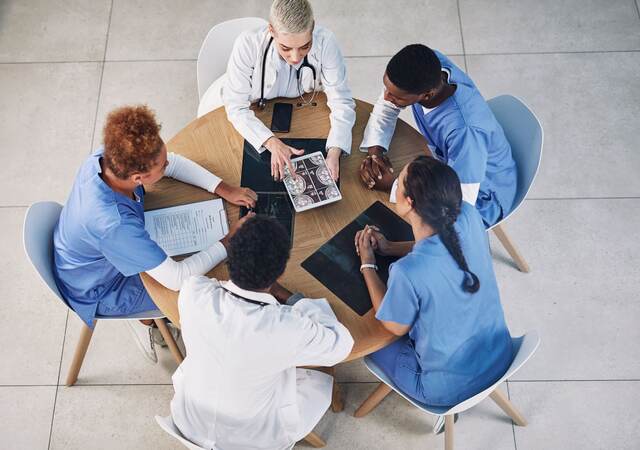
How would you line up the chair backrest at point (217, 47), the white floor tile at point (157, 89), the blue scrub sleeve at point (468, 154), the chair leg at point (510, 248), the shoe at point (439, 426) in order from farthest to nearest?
the white floor tile at point (157, 89), the chair leg at point (510, 248), the chair backrest at point (217, 47), the shoe at point (439, 426), the blue scrub sleeve at point (468, 154)

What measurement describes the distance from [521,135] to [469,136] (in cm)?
35

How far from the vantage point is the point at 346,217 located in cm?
202

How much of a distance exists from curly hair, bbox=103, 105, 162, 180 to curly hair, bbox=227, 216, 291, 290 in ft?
1.24

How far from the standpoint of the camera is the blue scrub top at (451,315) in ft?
5.61

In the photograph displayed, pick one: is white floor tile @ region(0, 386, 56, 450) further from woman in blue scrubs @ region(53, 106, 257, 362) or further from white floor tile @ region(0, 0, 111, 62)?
white floor tile @ region(0, 0, 111, 62)

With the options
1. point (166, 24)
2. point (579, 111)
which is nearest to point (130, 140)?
point (166, 24)

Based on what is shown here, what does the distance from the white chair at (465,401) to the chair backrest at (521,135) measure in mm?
609

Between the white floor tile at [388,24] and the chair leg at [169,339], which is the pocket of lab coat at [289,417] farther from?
the white floor tile at [388,24]

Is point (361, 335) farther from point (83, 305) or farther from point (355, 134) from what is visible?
point (83, 305)

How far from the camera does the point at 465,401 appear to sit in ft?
5.78

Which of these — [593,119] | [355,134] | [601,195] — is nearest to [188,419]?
[355,134]

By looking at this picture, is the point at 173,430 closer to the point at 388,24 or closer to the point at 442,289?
the point at 442,289

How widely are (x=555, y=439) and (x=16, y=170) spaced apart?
268 cm

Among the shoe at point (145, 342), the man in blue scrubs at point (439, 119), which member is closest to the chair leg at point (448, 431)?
the man in blue scrubs at point (439, 119)
